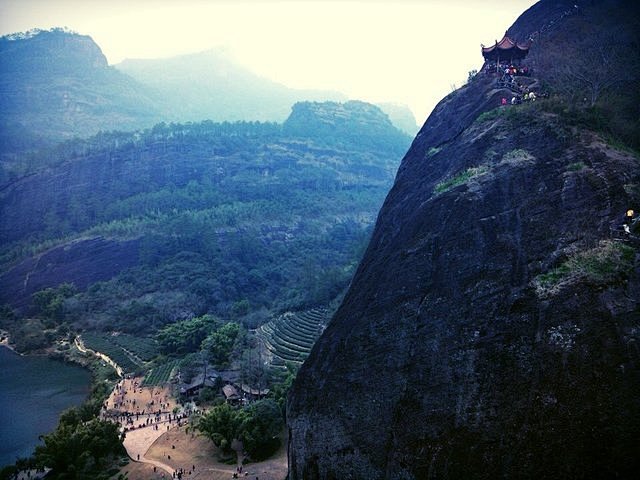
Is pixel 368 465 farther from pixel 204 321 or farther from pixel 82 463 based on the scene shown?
pixel 204 321

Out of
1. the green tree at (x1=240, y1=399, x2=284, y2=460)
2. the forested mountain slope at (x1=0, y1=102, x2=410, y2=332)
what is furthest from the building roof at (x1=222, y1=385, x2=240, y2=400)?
the forested mountain slope at (x1=0, y1=102, x2=410, y2=332)

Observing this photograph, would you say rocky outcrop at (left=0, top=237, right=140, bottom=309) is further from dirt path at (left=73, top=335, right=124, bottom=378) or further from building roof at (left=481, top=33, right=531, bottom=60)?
building roof at (left=481, top=33, right=531, bottom=60)

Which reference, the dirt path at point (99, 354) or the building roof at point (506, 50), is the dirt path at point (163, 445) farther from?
the building roof at point (506, 50)

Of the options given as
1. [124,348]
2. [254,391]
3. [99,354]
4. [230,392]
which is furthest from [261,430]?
[99,354]

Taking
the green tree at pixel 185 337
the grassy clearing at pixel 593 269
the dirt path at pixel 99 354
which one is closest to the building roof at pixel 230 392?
the green tree at pixel 185 337

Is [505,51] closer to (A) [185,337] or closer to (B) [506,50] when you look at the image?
(B) [506,50]
